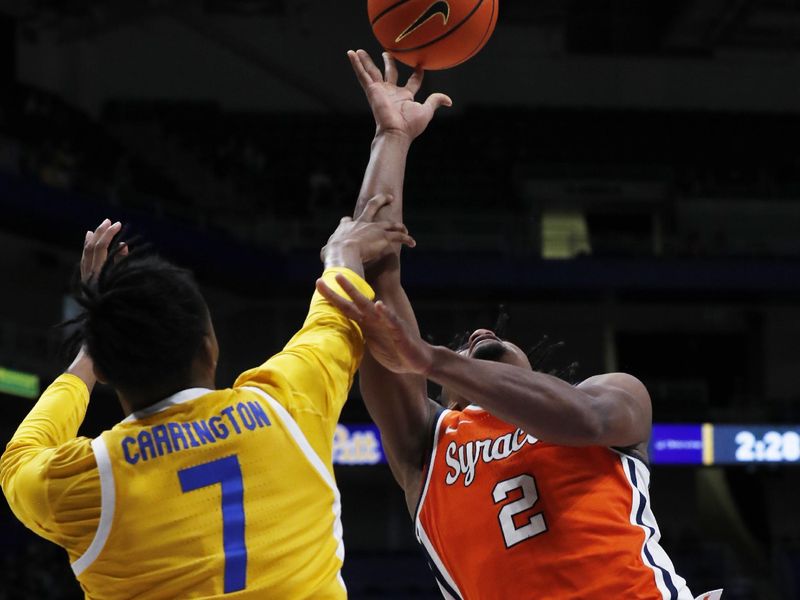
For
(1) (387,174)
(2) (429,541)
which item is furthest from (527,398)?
(2) (429,541)

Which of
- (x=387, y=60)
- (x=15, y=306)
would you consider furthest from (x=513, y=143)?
(x=387, y=60)

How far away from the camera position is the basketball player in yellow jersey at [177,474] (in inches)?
85.9

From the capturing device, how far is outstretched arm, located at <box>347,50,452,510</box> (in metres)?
3.21

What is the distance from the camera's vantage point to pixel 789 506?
2192 centimetres

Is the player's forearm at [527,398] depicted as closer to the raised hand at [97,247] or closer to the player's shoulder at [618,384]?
the player's shoulder at [618,384]

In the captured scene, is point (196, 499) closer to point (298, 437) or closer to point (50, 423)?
point (298, 437)

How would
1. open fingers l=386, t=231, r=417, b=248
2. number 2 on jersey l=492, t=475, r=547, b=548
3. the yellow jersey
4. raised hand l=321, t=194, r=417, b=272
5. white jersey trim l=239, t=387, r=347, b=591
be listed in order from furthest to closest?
number 2 on jersey l=492, t=475, r=547, b=548 → open fingers l=386, t=231, r=417, b=248 → raised hand l=321, t=194, r=417, b=272 → white jersey trim l=239, t=387, r=347, b=591 → the yellow jersey

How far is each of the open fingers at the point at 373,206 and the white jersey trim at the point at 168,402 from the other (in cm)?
89

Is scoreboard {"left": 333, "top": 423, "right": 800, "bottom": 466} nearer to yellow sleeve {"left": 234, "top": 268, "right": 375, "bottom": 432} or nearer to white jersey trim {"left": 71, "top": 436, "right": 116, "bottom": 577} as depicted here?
yellow sleeve {"left": 234, "top": 268, "right": 375, "bottom": 432}

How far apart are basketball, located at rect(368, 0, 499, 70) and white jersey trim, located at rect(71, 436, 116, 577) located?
1991mm

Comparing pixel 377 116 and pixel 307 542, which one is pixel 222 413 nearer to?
pixel 307 542

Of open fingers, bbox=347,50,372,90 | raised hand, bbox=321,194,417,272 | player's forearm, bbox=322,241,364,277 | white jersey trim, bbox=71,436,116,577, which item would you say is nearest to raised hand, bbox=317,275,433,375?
player's forearm, bbox=322,241,364,277

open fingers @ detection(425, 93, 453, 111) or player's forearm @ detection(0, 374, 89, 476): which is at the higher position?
open fingers @ detection(425, 93, 453, 111)

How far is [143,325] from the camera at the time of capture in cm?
218
